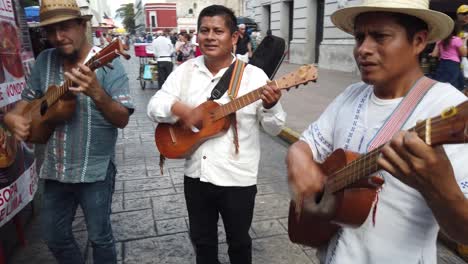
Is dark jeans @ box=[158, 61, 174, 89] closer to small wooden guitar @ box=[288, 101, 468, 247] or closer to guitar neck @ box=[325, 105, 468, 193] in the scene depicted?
small wooden guitar @ box=[288, 101, 468, 247]

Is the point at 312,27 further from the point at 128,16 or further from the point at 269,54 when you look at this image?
the point at 128,16

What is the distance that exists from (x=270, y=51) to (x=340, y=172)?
4.60 m

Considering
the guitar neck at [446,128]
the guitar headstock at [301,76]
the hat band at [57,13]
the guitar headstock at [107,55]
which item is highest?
the hat band at [57,13]

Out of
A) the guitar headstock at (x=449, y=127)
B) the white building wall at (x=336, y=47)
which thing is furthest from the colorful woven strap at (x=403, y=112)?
the white building wall at (x=336, y=47)

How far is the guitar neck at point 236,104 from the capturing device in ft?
7.50

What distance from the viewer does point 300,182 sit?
163 centimetres

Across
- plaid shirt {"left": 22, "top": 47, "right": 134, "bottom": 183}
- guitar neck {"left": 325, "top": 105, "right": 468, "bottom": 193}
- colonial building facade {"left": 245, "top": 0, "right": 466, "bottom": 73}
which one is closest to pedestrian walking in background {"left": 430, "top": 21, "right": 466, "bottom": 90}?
colonial building facade {"left": 245, "top": 0, "right": 466, "bottom": 73}

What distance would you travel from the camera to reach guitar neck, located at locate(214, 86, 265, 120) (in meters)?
2.29

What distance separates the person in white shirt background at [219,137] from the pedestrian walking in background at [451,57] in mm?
4554

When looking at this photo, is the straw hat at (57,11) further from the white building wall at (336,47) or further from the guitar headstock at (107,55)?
the white building wall at (336,47)

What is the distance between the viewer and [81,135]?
7.32 feet

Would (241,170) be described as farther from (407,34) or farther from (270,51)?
(270,51)

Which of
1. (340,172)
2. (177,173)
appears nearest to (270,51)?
(177,173)

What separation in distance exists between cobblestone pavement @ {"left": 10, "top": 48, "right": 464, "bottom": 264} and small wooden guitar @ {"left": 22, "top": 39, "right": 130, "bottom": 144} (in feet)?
4.66
